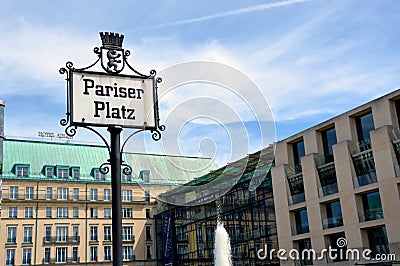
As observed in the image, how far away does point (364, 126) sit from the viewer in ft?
131

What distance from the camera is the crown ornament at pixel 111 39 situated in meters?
5.68

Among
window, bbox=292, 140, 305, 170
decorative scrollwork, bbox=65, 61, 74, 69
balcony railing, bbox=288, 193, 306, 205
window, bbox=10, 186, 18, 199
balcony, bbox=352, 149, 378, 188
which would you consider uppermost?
window, bbox=10, 186, 18, 199

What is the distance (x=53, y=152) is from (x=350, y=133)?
176 ft

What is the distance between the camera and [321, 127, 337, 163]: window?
42.7m

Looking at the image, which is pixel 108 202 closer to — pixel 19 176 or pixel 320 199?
pixel 19 176

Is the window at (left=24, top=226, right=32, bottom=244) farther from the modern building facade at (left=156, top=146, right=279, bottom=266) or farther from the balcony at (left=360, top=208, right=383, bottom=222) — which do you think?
the balcony at (left=360, top=208, right=383, bottom=222)

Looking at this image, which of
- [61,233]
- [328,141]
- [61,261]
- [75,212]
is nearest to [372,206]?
[328,141]

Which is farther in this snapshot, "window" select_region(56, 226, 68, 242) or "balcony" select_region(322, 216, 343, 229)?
"window" select_region(56, 226, 68, 242)

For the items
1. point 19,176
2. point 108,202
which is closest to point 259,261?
point 108,202

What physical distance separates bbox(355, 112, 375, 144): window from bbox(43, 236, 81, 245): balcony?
47.8 metres

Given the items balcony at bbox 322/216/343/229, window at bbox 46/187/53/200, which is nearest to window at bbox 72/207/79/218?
window at bbox 46/187/53/200

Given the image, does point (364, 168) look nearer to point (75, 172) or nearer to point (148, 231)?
point (148, 231)

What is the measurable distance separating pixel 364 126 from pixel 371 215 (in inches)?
291

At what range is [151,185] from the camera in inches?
284
